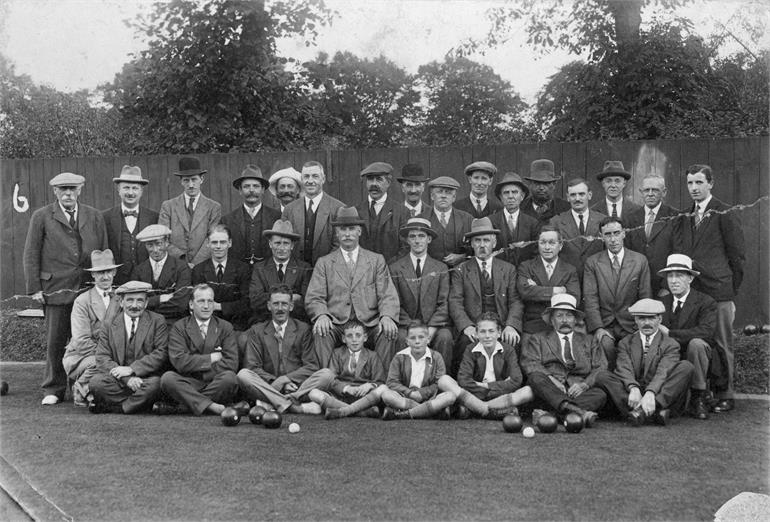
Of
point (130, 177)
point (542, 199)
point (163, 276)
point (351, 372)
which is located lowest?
point (351, 372)

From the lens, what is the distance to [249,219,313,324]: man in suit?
7004 mm

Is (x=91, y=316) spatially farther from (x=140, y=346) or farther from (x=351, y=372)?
(x=351, y=372)

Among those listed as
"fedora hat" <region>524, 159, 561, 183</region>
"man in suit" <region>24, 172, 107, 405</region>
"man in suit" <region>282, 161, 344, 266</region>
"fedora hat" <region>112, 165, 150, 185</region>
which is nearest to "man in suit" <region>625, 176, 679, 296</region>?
"fedora hat" <region>524, 159, 561, 183</region>

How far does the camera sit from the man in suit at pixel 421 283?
6.91 meters

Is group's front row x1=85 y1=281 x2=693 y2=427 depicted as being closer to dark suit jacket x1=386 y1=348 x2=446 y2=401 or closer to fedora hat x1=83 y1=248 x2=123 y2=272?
dark suit jacket x1=386 y1=348 x2=446 y2=401

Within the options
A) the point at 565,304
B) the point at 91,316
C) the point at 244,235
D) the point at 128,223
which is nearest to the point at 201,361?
the point at 91,316

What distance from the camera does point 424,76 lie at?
13695 mm

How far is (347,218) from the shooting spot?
694cm

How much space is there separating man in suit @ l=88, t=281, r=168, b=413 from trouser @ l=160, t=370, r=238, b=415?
157 mm

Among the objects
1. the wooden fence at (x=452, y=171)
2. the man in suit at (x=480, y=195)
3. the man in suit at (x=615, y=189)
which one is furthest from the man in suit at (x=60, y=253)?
the man in suit at (x=615, y=189)

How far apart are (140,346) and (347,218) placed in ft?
6.11

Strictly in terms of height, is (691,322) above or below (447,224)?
below

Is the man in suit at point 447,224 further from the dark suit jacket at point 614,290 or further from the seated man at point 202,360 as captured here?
the seated man at point 202,360

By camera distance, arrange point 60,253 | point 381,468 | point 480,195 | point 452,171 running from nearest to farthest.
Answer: point 381,468, point 60,253, point 480,195, point 452,171
